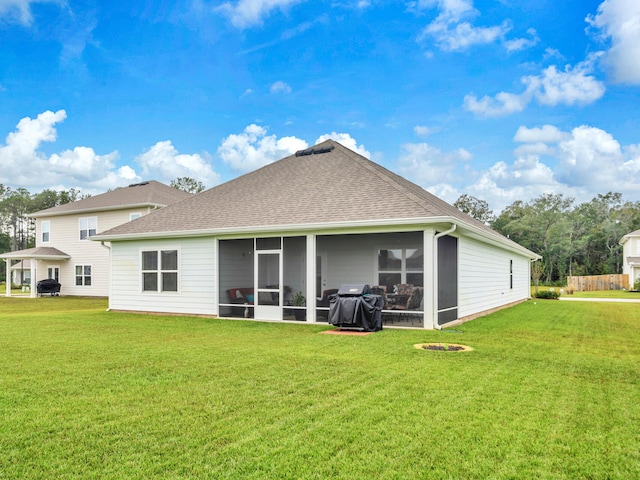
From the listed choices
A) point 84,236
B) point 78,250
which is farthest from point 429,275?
point 78,250

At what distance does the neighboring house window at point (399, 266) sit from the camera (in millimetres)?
14250

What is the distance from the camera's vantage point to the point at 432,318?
10.5 m

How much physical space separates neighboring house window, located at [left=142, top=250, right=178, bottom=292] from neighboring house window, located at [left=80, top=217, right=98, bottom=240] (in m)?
13.2

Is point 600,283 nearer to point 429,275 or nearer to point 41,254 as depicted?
point 429,275

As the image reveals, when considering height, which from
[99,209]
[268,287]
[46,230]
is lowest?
[268,287]

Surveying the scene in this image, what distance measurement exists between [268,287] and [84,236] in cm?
1782

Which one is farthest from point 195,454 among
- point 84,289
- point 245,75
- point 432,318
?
point 84,289

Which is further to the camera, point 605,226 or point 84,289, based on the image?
point 605,226

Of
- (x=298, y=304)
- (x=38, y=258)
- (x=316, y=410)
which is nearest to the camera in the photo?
(x=316, y=410)

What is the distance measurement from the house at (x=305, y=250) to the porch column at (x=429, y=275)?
2 centimetres

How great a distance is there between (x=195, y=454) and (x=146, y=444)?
0.46 m

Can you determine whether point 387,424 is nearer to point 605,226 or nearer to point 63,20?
point 63,20

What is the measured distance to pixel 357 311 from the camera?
10.1m

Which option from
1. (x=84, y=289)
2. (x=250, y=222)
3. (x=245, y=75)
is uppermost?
(x=245, y=75)
